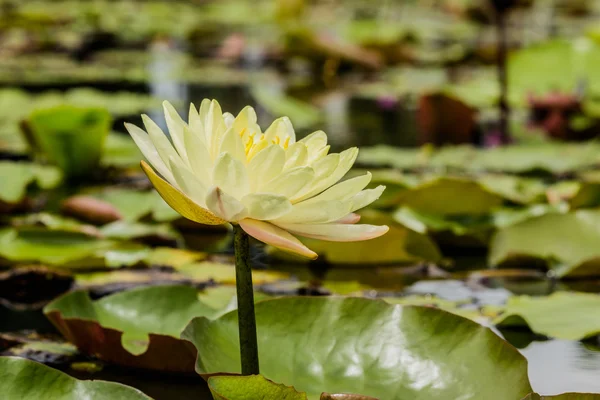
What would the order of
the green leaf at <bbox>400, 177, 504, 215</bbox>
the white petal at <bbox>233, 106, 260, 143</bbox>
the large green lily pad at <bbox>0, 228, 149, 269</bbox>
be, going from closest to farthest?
the white petal at <bbox>233, 106, 260, 143</bbox>, the large green lily pad at <bbox>0, 228, 149, 269</bbox>, the green leaf at <bbox>400, 177, 504, 215</bbox>

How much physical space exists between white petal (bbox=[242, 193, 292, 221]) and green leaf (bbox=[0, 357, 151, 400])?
0.19 m

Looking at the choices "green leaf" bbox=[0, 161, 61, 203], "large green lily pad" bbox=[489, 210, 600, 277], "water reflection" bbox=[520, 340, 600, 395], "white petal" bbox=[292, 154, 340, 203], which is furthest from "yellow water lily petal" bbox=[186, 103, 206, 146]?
"green leaf" bbox=[0, 161, 61, 203]

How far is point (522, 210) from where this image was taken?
186cm

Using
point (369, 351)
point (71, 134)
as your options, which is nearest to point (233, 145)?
point (369, 351)

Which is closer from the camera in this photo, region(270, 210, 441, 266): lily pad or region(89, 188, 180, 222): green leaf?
region(270, 210, 441, 266): lily pad

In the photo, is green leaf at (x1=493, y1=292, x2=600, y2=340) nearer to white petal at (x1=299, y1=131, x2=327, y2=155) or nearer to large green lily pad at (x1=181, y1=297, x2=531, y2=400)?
large green lily pad at (x1=181, y1=297, x2=531, y2=400)

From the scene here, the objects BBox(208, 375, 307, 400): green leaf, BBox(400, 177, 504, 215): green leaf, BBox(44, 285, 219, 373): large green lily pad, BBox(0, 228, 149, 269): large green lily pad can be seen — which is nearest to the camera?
BBox(208, 375, 307, 400): green leaf

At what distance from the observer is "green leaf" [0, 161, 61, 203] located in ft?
5.84

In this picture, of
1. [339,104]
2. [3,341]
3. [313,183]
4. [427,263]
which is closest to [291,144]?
[313,183]

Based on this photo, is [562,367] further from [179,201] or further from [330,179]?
[179,201]

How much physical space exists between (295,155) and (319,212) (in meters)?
0.06

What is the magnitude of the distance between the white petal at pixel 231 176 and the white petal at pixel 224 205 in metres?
0.01

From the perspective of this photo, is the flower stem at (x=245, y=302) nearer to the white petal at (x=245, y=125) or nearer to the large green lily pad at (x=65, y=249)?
the white petal at (x=245, y=125)

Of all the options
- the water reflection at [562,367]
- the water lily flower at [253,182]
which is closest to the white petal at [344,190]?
the water lily flower at [253,182]
